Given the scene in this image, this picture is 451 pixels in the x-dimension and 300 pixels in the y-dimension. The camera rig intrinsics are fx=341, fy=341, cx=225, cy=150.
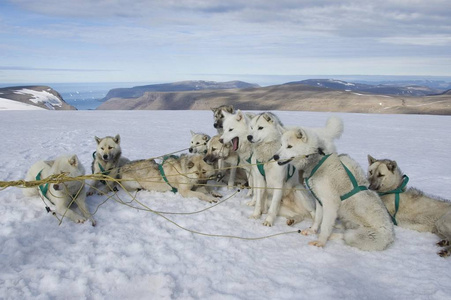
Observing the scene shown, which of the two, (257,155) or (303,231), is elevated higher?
(257,155)

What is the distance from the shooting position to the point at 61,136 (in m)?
11.4

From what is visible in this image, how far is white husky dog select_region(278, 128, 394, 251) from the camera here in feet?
12.2

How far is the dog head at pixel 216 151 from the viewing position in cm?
523

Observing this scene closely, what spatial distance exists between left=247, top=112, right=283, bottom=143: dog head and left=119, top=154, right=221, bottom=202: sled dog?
44.4 inches

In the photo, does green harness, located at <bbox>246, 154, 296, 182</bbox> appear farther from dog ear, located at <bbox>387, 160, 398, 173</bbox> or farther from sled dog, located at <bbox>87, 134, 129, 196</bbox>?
sled dog, located at <bbox>87, 134, 129, 196</bbox>

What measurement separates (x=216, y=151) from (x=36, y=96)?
45959 millimetres

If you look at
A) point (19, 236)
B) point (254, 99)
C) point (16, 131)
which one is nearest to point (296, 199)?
point (19, 236)

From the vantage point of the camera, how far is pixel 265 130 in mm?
4680

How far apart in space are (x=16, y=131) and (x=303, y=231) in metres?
11.7

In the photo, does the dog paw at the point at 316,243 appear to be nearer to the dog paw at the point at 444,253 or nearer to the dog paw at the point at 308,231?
the dog paw at the point at 308,231

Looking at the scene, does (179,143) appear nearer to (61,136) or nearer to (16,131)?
(61,136)

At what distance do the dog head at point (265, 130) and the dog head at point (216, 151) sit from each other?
619 millimetres

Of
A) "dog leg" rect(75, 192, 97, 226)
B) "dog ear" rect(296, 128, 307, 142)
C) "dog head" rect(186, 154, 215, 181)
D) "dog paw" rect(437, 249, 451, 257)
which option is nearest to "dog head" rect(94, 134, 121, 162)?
"dog leg" rect(75, 192, 97, 226)

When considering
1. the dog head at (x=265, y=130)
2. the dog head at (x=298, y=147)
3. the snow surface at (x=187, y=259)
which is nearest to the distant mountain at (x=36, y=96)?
the snow surface at (x=187, y=259)
